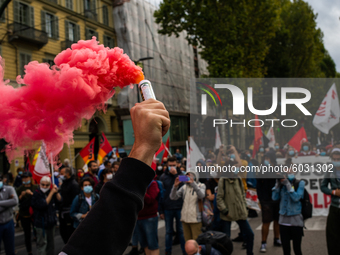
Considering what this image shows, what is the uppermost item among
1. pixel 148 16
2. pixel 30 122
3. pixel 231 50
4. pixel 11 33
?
pixel 148 16

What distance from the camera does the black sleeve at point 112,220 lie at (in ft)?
3.18

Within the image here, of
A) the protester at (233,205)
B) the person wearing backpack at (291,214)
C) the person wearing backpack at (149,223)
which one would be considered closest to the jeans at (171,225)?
the person wearing backpack at (149,223)

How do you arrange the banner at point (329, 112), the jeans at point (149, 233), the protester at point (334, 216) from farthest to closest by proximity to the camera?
the banner at point (329, 112) → the jeans at point (149, 233) → the protester at point (334, 216)

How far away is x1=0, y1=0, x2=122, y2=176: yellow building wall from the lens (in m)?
19.8

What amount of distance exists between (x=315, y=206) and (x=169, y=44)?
75.0 ft

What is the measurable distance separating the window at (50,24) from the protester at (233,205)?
794 inches

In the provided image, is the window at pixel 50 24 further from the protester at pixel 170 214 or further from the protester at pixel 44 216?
the protester at pixel 170 214

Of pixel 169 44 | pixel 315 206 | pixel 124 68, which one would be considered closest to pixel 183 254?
pixel 315 206

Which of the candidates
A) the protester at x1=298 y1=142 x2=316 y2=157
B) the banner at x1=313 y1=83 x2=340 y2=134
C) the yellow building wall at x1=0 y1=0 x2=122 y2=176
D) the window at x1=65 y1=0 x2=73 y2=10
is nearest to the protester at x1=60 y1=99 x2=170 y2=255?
the banner at x1=313 y1=83 x2=340 y2=134

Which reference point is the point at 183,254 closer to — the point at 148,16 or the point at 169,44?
the point at 148,16

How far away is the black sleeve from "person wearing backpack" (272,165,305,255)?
5086 millimetres

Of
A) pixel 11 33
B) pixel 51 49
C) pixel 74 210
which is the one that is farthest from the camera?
pixel 51 49

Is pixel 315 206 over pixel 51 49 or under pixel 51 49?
under

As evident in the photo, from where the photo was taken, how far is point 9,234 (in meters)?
6.46
